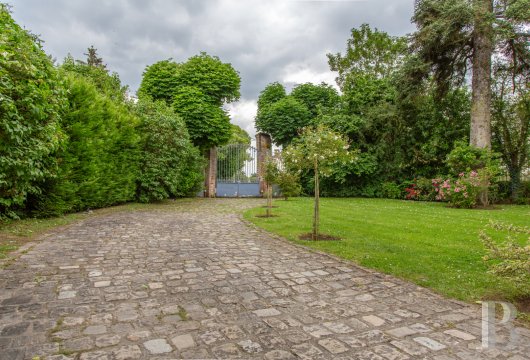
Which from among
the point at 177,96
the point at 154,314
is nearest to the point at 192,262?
the point at 154,314

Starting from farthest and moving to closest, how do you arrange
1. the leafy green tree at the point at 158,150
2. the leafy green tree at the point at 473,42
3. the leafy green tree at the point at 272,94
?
1. the leafy green tree at the point at 272,94
2. the leafy green tree at the point at 158,150
3. the leafy green tree at the point at 473,42

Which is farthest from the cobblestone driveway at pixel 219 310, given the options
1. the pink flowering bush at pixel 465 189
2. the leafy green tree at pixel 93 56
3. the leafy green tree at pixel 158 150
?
the leafy green tree at pixel 93 56

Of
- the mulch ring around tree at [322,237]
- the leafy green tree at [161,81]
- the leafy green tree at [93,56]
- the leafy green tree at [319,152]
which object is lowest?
the mulch ring around tree at [322,237]

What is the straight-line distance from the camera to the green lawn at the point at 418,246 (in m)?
4.04

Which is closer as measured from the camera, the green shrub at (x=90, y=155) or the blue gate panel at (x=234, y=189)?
the green shrub at (x=90, y=155)

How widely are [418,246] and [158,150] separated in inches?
453

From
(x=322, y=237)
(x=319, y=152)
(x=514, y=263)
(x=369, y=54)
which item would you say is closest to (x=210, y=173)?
(x=322, y=237)

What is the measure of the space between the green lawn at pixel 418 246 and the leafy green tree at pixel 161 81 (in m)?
12.1

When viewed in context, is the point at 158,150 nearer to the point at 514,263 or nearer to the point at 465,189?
the point at 465,189

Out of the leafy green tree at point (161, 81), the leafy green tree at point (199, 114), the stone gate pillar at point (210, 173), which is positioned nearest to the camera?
the leafy green tree at point (199, 114)

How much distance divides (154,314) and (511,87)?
19.2 metres

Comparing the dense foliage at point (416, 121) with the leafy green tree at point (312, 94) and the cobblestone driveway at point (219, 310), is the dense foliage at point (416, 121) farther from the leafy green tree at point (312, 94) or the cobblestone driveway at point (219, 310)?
the cobblestone driveway at point (219, 310)

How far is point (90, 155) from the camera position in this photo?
33.1 ft

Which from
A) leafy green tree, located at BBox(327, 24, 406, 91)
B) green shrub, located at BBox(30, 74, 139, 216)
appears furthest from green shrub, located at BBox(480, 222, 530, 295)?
leafy green tree, located at BBox(327, 24, 406, 91)
